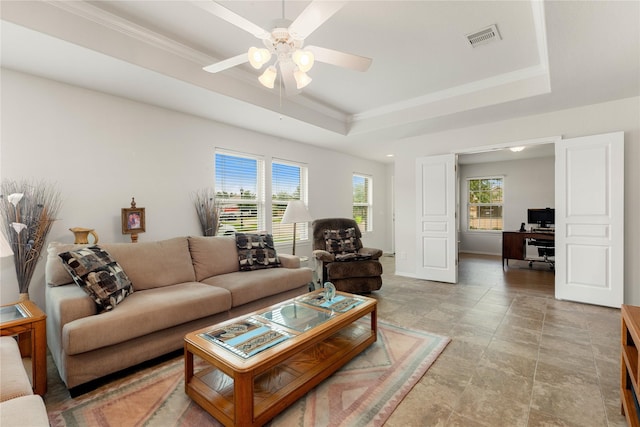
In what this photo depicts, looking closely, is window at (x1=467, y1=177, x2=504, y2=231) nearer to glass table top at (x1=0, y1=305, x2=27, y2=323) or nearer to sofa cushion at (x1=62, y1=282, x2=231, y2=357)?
sofa cushion at (x1=62, y1=282, x2=231, y2=357)

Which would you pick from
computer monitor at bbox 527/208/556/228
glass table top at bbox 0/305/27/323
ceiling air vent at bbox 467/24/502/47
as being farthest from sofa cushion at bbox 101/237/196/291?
computer monitor at bbox 527/208/556/228

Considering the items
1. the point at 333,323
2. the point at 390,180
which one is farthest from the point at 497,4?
the point at 390,180

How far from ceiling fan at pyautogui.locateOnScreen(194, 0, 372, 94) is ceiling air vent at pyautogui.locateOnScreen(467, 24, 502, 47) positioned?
4.32 ft

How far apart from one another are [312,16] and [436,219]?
3.85 meters

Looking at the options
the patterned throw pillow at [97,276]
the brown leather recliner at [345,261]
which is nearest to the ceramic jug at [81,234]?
the patterned throw pillow at [97,276]

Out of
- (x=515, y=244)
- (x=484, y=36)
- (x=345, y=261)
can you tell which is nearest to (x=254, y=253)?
(x=345, y=261)

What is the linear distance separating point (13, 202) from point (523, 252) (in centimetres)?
736

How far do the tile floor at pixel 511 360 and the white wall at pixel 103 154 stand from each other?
293cm

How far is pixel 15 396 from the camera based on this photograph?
120cm

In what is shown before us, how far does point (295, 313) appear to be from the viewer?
2287 millimetres

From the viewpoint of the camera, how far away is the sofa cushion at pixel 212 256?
10.4 feet

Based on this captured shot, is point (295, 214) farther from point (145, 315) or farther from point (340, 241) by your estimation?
point (145, 315)

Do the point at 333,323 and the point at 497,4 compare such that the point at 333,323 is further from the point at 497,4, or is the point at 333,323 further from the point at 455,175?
the point at 455,175

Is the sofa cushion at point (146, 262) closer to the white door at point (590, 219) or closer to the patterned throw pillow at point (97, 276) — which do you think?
the patterned throw pillow at point (97, 276)
